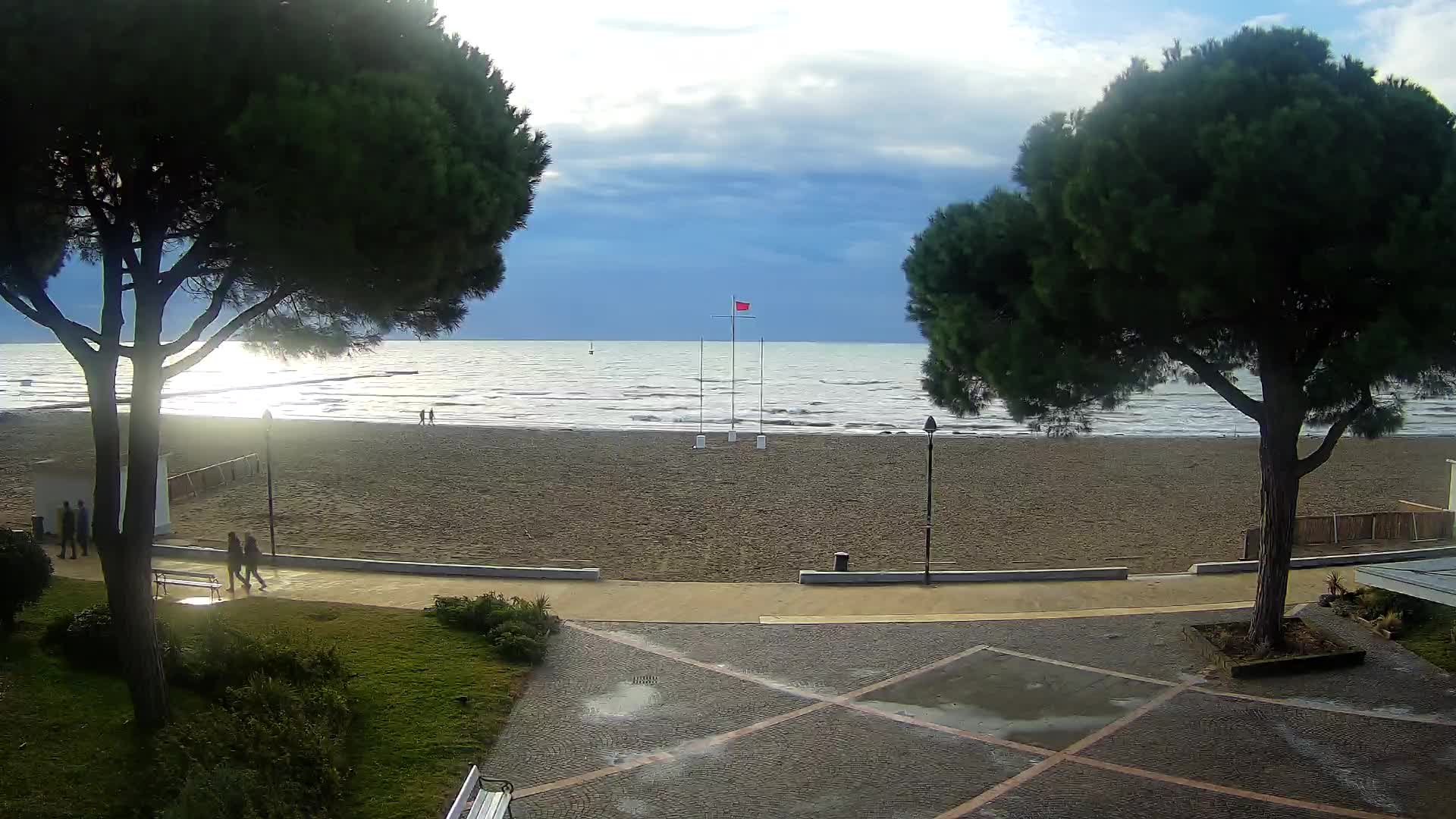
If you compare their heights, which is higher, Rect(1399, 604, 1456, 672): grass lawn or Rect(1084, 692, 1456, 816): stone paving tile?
Rect(1399, 604, 1456, 672): grass lawn

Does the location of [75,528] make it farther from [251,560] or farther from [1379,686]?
[1379,686]

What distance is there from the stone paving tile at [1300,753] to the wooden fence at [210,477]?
25.7 m

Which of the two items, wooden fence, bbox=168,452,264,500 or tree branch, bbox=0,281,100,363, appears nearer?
tree branch, bbox=0,281,100,363

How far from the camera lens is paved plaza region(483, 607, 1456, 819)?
338 inches

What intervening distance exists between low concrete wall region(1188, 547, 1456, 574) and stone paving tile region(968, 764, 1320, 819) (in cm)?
1093

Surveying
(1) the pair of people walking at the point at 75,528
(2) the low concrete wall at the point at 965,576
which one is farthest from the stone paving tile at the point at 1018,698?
(1) the pair of people walking at the point at 75,528

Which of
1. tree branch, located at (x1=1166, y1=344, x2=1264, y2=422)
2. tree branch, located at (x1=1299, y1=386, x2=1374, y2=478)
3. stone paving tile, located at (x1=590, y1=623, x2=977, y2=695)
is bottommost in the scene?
stone paving tile, located at (x1=590, y1=623, x2=977, y2=695)

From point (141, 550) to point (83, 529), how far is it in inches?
506

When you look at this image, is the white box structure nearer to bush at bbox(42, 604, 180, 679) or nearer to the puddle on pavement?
bush at bbox(42, 604, 180, 679)

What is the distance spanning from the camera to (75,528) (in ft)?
63.4

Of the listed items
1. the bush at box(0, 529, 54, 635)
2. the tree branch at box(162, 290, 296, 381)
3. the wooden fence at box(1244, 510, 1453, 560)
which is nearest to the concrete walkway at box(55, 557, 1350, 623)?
the wooden fence at box(1244, 510, 1453, 560)

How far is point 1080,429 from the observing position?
12.9 meters

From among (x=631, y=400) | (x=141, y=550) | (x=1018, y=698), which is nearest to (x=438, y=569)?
(x=141, y=550)

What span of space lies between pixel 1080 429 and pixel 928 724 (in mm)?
4738
